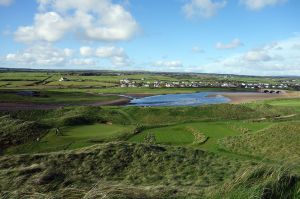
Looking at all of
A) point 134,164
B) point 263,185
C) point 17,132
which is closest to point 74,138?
point 17,132

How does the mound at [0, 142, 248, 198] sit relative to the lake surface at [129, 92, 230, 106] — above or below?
above

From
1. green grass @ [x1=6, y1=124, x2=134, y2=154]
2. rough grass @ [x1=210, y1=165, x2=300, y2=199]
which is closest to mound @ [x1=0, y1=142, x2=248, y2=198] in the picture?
green grass @ [x1=6, y1=124, x2=134, y2=154]

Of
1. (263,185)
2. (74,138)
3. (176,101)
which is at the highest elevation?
(263,185)

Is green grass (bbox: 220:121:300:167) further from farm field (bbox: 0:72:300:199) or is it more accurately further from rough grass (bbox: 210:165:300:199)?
rough grass (bbox: 210:165:300:199)

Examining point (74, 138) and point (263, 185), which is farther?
point (74, 138)

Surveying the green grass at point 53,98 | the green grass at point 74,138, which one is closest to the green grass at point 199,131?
the green grass at point 74,138

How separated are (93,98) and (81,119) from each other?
185ft

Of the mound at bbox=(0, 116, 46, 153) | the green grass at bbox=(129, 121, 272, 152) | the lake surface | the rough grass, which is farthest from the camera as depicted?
the lake surface

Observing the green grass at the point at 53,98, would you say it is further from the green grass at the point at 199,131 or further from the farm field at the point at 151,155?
the green grass at the point at 199,131

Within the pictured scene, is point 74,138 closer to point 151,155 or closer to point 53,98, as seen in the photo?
point 151,155

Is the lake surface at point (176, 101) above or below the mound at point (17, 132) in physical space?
below

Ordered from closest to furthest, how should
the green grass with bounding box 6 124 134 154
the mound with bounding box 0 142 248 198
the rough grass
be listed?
the rough grass < the mound with bounding box 0 142 248 198 < the green grass with bounding box 6 124 134 154

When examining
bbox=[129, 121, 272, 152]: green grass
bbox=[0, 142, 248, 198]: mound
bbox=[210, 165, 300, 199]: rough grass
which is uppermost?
bbox=[210, 165, 300, 199]: rough grass

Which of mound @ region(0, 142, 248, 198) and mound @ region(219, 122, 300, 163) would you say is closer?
mound @ region(0, 142, 248, 198)
